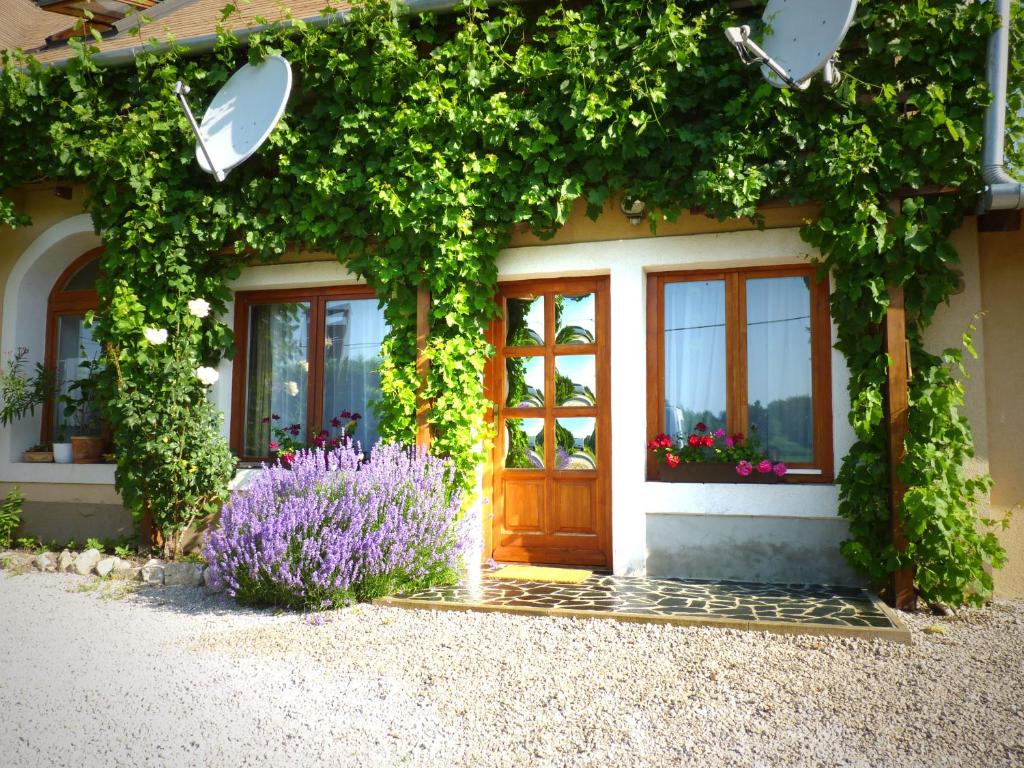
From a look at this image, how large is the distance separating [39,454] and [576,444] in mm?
4893

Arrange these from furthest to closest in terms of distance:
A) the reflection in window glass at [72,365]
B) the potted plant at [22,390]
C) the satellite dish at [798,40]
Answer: the reflection in window glass at [72,365]
the potted plant at [22,390]
the satellite dish at [798,40]

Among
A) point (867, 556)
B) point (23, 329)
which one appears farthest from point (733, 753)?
point (23, 329)

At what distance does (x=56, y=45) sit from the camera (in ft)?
27.2

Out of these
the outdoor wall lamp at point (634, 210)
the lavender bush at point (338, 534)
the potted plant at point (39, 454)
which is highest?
the outdoor wall lamp at point (634, 210)

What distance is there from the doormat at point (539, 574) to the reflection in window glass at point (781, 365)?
1.58 m

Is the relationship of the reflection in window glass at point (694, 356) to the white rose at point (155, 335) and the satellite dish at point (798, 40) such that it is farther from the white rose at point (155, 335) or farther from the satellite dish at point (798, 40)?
the white rose at point (155, 335)

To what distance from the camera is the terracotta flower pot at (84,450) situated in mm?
6941

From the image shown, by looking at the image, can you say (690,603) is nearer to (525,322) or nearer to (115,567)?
(525,322)

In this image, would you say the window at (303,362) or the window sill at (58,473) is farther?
the window sill at (58,473)

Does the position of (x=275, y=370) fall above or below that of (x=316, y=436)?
above

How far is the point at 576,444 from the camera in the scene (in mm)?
5945

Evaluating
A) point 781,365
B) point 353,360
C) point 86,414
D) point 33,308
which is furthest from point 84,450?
point 781,365

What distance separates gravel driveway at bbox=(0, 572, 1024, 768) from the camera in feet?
9.12

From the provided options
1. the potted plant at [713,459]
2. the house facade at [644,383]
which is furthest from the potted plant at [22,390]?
the potted plant at [713,459]
